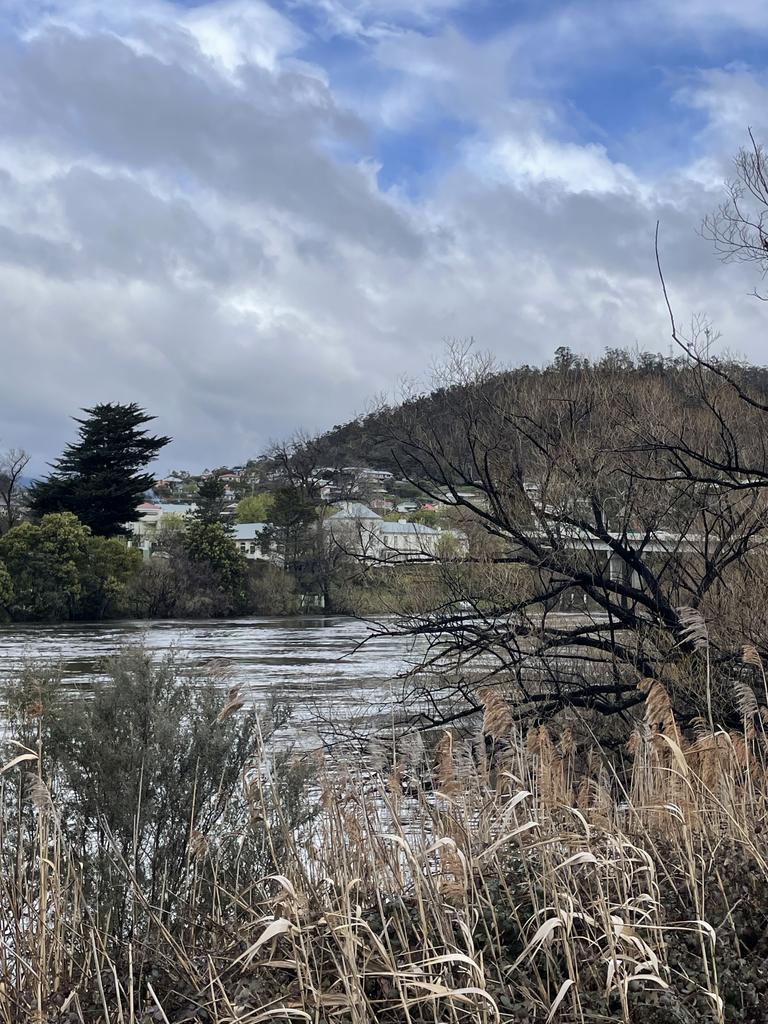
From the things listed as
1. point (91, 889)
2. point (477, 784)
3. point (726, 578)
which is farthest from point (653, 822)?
point (726, 578)

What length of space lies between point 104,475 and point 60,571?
41.3ft

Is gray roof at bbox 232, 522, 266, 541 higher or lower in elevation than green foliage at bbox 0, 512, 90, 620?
higher

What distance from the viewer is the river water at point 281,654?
19.7 meters

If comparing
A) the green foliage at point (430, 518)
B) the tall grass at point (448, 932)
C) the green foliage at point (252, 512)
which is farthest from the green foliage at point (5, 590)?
the tall grass at point (448, 932)

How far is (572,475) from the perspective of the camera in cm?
1697

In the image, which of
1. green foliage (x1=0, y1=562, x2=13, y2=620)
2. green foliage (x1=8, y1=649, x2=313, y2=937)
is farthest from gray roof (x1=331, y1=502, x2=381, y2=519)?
green foliage (x1=8, y1=649, x2=313, y2=937)

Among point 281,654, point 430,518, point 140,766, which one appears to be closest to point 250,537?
point 430,518

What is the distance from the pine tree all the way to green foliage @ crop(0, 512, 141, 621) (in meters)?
7.88

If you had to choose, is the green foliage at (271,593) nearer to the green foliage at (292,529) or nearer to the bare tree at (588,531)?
the green foliage at (292,529)

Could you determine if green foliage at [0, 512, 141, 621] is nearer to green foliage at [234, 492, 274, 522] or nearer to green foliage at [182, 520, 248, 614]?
green foliage at [182, 520, 248, 614]

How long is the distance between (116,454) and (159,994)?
6805 cm

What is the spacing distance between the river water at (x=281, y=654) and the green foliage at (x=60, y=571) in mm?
2843

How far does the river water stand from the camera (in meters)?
19.7

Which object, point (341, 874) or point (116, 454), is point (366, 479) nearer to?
point (116, 454)
